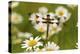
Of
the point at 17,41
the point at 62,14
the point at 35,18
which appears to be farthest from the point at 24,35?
the point at 62,14

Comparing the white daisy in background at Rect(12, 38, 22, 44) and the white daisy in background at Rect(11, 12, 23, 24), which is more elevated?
the white daisy in background at Rect(11, 12, 23, 24)

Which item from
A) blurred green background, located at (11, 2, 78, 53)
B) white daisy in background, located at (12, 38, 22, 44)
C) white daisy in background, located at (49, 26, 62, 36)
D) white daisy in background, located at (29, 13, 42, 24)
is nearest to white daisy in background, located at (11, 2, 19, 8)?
blurred green background, located at (11, 2, 78, 53)

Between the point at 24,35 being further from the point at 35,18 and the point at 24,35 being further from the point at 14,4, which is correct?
the point at 14,4

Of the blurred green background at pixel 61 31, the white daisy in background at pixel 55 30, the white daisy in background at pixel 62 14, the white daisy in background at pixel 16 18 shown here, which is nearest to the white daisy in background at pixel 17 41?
the blurred green background at pixel 61 31

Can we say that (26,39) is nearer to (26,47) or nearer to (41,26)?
(26,47)

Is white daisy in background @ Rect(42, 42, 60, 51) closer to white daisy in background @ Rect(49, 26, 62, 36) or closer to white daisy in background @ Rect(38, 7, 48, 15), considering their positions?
white daisy in background @ Rect(49, 26, 62, 36)

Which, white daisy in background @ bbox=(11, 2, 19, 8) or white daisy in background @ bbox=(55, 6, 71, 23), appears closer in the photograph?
white daisy in background @ bbox=(11, 2, 19, 8)

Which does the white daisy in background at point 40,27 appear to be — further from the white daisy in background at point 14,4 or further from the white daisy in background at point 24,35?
the white daisy in background at point 14,4
